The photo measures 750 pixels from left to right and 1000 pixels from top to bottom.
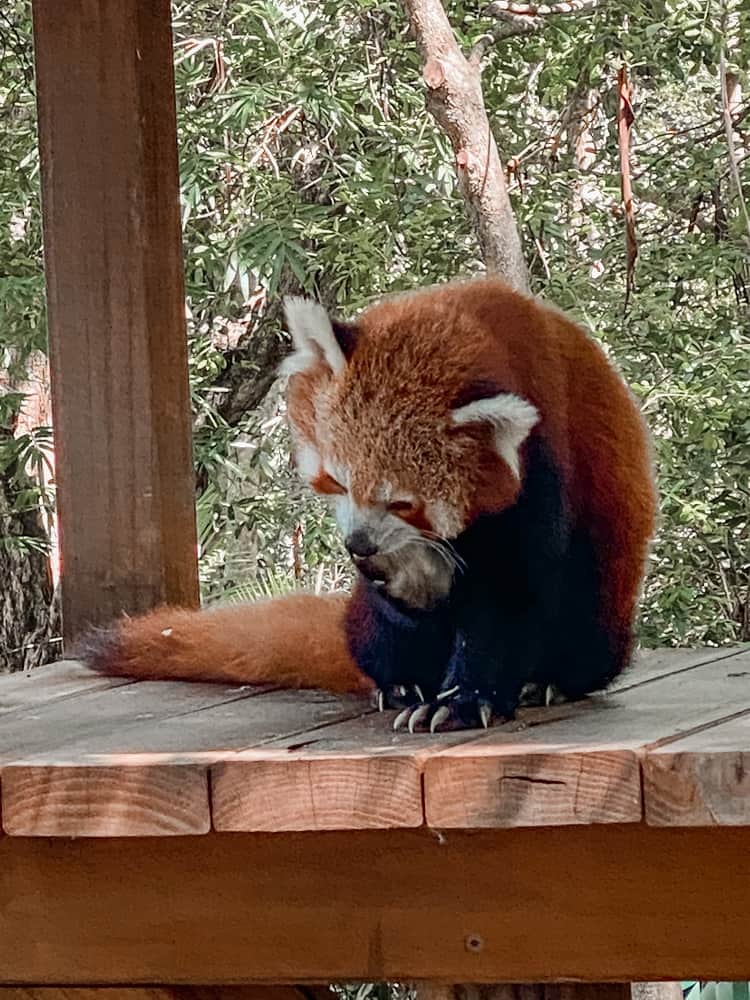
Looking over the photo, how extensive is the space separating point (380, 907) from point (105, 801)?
25 centimetres

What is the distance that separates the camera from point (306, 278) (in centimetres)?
248

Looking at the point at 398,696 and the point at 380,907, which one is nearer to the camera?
the point at 380,907

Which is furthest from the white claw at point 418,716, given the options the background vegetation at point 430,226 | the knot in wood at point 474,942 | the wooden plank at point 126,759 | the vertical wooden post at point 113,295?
the background vegetation at point 430,226

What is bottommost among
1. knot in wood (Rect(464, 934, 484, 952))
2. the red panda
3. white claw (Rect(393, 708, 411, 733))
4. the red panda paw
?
knot in wood (Rect(464, 934, 484, 952))

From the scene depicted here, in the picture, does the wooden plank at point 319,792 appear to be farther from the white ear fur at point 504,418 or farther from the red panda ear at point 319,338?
the red panda ear at point 319,338

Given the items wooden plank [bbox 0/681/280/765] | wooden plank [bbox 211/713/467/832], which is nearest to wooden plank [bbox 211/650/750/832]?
wooden plank [bbox 211/713/467/832]

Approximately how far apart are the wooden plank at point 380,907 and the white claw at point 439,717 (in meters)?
0.16

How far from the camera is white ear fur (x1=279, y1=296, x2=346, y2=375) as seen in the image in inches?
58.5

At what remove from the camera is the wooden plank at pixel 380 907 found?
3.99 ft

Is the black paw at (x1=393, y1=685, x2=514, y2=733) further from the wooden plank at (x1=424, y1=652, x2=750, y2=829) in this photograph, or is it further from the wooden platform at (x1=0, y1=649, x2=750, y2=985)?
the wooden plank at (x1=424, y1=652, x2=750, y2=829)

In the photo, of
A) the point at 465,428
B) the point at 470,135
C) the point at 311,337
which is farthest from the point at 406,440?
the point at 470,135

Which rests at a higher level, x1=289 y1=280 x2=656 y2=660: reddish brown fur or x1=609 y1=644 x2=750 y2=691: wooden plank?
x1=289 y1=280 x2=656 y2=660: reddish brown fur

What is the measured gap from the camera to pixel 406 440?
4.66 ft

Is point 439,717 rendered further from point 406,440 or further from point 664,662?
point 664,662
